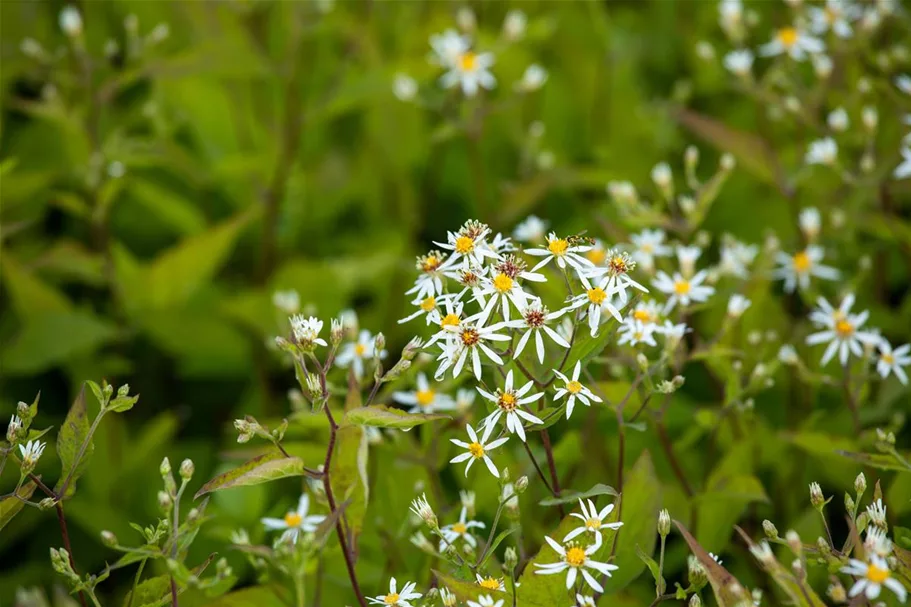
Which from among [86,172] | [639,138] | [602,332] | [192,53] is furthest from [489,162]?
[602,332]

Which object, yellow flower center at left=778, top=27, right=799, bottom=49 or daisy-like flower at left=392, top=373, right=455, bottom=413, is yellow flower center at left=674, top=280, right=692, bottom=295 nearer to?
daisy-like flower at left=392, top=373, right=455, bottom=413

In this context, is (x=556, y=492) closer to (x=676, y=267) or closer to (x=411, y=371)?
(x=411, y=371)

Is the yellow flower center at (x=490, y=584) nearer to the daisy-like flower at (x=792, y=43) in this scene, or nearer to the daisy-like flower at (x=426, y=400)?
the daisy-like flower at (x=426, y=400)

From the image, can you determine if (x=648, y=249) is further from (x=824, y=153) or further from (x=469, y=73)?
(x=469, y=73)

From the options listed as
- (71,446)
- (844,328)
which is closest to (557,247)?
(71,446)

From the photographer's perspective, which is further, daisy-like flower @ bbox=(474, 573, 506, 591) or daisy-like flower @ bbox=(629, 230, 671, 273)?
daisy-like flower @ bbox=(629, 230, 671, 273)

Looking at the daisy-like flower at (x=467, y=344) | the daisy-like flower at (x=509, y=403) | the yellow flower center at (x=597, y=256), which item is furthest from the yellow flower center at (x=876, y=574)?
the yellow flower center at (x=597, y=256)

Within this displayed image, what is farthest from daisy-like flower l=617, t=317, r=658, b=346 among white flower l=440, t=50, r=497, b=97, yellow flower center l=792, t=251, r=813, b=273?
white flower l=440, t=50, r=497, b=97
